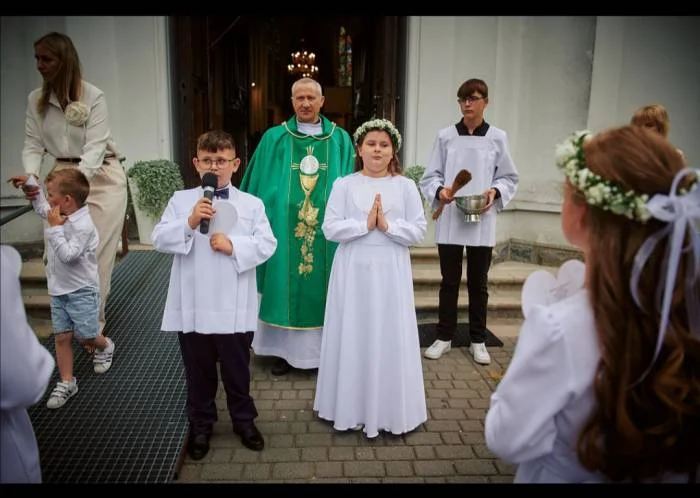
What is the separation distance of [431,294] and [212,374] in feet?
10.6

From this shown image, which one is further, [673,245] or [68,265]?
[68,265]

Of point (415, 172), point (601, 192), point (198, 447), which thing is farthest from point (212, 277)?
point (415, 172)

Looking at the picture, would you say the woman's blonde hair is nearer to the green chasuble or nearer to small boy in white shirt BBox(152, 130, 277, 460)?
the green chasuble

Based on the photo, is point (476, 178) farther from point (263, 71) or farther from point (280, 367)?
point (263, 71)

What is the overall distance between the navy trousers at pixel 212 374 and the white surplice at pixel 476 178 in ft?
6.96

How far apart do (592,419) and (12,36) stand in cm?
670

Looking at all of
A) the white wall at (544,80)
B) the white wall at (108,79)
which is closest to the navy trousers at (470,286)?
the white wall at (544,80)

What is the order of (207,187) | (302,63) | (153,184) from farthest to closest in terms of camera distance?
(302,63)
(153,184)
(207,187)

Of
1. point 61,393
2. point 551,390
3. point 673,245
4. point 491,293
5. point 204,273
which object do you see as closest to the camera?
point 673,245

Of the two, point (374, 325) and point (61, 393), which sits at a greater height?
point (374, 325)

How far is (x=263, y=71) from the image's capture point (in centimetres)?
1625

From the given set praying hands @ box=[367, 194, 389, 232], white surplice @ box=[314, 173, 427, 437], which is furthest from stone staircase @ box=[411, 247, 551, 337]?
praying hands @ box=[367, 194, 389, 232]

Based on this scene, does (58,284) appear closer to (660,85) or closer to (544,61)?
(544,61)
